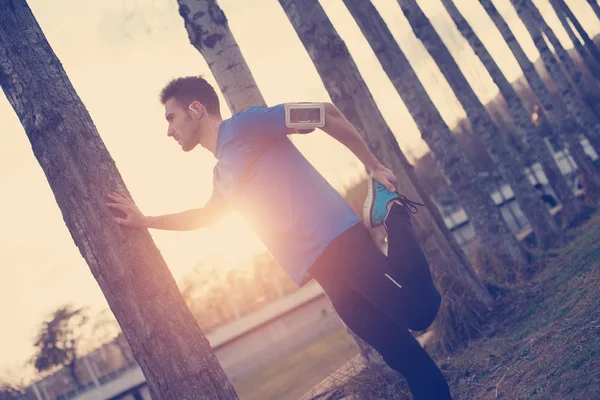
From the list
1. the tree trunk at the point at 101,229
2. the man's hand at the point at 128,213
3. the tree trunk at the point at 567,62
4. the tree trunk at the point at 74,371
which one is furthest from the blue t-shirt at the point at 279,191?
the tree trunk at the point at 74,371

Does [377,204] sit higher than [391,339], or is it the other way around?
[377,204]

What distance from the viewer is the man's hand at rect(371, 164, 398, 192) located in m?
2.79

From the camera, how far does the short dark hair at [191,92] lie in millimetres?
2773

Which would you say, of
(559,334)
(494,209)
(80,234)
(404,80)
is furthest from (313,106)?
(494,209)

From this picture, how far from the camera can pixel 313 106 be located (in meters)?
2.56

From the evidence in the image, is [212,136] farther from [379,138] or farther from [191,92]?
[379,138]

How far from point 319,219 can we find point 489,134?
979 cm

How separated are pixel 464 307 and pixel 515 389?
2126 mm

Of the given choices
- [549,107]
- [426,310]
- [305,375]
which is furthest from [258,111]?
[549,107]

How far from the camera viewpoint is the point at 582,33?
17.2m

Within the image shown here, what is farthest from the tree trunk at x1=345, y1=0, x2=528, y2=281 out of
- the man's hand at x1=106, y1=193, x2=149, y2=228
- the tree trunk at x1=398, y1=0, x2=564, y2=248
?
the man's hand at x1=106, y1=193, x2=149, y2=228

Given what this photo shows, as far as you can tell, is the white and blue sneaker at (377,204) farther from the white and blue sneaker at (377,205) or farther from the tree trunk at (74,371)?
the tree trunk at (74,371)

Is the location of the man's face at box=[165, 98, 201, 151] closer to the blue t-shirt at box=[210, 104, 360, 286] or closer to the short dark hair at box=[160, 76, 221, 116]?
the short dark hair at box=[160, 76, 221, 116]

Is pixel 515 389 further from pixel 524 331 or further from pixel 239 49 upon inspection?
pixel 239 49
